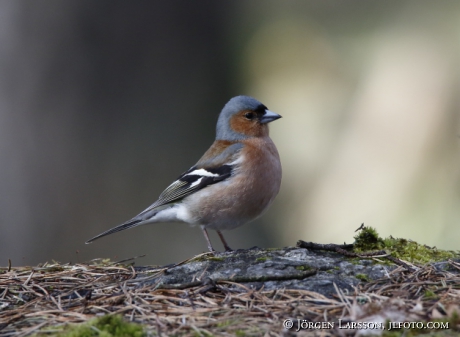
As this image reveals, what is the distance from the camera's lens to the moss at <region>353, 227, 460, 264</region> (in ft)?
10.8

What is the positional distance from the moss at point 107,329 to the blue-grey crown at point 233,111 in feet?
11.3

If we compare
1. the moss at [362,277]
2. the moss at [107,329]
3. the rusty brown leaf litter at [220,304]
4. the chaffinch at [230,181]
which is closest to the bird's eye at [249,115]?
the chaffinch at [230,181]

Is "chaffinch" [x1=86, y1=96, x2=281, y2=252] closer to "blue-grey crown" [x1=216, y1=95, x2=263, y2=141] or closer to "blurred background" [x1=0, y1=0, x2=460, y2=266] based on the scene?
"blue-grey crown" [x1=216, y1=95, x2=263, y2=141]

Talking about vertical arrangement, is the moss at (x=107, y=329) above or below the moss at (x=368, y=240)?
above

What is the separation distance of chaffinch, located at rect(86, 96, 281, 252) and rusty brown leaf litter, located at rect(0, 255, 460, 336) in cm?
179

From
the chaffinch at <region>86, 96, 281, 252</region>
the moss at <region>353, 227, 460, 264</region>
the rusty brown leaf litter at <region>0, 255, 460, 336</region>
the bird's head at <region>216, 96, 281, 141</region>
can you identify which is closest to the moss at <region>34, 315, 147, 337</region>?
the rusty brown leaf litter at <region>0, 255, 460, 336</region>

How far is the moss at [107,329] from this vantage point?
2.10 meters

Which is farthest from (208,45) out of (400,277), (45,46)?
(400,277)

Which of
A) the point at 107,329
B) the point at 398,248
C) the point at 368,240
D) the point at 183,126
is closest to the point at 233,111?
the point at 183,126

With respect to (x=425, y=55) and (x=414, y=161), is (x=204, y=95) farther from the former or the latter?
(x=425, y=55)

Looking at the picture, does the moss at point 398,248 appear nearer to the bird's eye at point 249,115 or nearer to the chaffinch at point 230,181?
the chaffinch at point 230,181

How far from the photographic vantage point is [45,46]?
6270mm

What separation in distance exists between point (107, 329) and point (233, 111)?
3656mm

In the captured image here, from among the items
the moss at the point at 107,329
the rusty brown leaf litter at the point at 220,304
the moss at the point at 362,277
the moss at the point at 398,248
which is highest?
the moss at the point at 107,329
